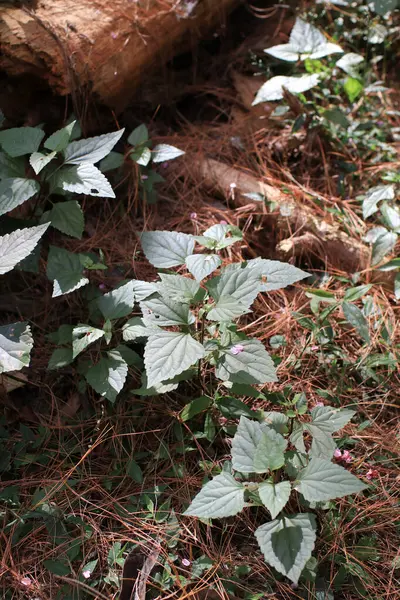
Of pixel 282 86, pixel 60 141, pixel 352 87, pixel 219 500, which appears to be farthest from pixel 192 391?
pixel 352 87

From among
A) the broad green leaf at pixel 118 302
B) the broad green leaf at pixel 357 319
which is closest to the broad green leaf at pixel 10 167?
the broad green leaf at pixel 118 302

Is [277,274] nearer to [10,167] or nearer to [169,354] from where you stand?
[169,354]

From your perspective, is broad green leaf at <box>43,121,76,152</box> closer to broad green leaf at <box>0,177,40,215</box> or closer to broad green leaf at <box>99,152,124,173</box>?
broad green leaf at <box>0,177,40,215</box>

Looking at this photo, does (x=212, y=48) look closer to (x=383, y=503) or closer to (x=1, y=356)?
(x=1, y=356)

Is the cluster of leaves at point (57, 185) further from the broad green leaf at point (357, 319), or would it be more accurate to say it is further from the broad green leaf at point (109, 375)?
the broad green leaf at point (357, 319)

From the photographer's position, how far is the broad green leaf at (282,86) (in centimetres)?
255

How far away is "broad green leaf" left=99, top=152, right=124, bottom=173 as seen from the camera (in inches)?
91.8

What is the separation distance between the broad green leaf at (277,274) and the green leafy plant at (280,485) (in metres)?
0.43

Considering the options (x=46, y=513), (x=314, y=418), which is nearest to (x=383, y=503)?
(x=314, y=418)

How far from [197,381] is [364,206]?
3.28 ft

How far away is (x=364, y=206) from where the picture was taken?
2.36 metres

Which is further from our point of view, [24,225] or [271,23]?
[271,23]

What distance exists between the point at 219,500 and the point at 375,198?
4.55 ft

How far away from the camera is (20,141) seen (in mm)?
2031
